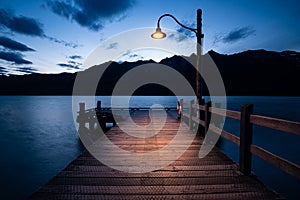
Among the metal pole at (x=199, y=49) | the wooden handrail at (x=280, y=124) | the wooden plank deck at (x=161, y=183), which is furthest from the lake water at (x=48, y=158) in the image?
the wooden handrail at (x=280, y=124)

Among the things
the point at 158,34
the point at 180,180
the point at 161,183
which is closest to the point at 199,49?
the point at 158,34

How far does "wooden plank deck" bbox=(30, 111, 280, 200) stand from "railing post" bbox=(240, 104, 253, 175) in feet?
0.65

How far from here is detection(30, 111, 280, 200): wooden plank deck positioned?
2.97 m

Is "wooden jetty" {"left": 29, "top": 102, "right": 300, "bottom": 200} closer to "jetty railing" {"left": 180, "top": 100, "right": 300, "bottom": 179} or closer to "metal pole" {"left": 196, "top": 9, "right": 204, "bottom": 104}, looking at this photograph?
"jetty railing" {"left": 180, "top": 100, "right": 300, "bottom": 179}

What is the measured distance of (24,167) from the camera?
43.6 feet

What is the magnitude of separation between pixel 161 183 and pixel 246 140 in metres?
1.89

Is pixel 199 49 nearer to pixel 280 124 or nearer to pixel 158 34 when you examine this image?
pixel 158 34

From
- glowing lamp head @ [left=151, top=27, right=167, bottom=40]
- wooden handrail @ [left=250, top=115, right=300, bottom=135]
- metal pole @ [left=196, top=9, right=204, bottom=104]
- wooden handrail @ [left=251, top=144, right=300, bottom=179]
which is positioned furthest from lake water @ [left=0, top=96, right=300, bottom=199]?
glowing lamp head @ [left=151, top=27, right=167, bottom=40]

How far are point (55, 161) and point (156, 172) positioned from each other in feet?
44.1

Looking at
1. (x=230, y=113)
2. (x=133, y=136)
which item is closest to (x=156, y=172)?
(x=230, y=113)

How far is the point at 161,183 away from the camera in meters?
3.38

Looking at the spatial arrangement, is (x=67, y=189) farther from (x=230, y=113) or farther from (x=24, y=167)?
(x=24, y=167)

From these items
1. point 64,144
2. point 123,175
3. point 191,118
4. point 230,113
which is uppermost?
point 230,113

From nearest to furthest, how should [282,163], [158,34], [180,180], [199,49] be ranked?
[282,163], [180,180], [158,34], [199,49]
